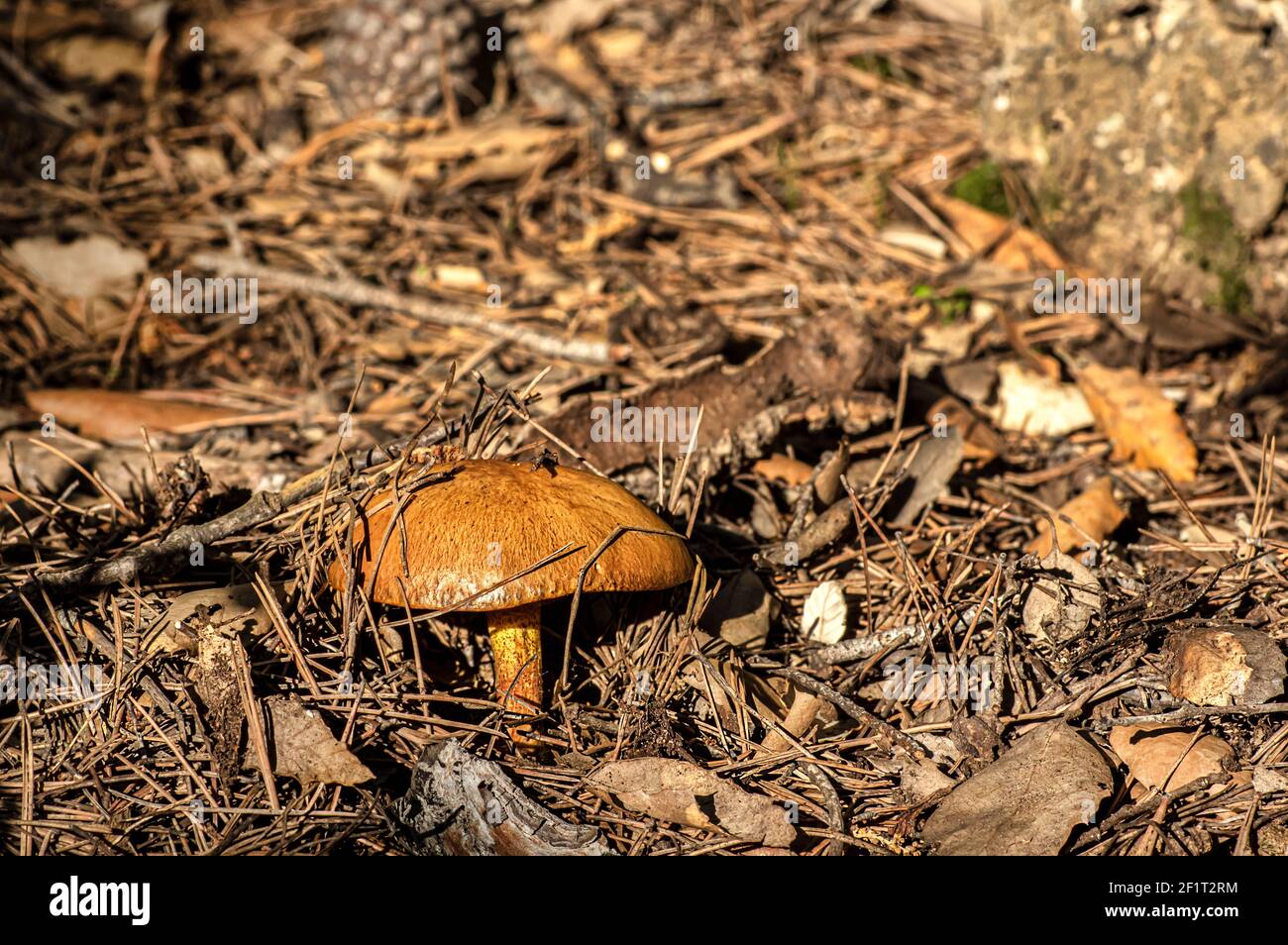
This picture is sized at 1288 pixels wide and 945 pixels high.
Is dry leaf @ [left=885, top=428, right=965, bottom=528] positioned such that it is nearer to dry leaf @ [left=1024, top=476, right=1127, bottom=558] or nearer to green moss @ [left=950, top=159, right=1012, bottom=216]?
dry leaf @ [left=1024, top=476, right=1127, bottom=558]

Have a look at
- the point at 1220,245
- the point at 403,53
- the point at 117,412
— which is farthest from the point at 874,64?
the point at 117,412

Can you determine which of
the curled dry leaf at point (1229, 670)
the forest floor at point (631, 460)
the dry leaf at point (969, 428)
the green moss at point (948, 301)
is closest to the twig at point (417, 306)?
the forest floor at point (631, 460)

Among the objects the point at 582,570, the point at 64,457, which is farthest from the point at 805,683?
the point at 64,457

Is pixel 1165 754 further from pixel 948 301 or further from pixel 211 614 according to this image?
pixel 948 301

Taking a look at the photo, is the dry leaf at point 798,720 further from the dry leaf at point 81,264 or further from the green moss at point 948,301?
the dry leaf at point 81,264

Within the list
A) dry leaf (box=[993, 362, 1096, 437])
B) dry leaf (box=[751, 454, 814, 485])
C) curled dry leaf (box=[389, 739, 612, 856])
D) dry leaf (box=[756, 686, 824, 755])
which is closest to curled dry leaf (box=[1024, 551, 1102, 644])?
dry leaf (box=[756, 686, 824, 755])

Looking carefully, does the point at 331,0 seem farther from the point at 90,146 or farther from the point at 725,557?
the point at 725,557
